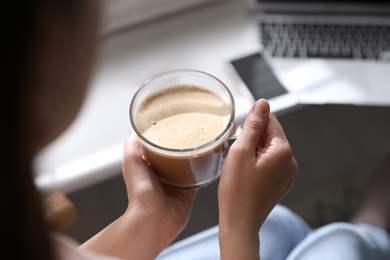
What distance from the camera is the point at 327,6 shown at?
1125 millimetres

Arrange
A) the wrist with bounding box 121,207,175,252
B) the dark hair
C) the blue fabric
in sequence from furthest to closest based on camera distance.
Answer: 1. the blue fabric
2. the wrist with bounding box 121,207,175,252
3. the dark hair

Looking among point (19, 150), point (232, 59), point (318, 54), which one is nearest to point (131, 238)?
point (19, 150)

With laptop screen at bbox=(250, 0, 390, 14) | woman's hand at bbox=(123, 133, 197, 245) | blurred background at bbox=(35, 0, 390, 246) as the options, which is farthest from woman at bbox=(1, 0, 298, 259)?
laptop screen at bbox=(250, 0, 390, 14)

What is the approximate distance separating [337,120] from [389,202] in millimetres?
502

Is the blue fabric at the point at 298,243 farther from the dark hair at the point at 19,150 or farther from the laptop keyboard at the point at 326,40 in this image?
the dark hair at the point at 19,150

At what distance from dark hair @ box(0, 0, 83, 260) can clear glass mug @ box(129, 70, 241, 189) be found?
0.26 metres

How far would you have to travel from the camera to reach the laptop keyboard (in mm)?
1056

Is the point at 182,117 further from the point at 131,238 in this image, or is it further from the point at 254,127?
the point at 131,238

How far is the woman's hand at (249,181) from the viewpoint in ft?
2.12

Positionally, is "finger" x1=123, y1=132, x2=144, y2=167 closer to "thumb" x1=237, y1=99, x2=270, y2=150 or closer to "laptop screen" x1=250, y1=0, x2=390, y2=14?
"thumb" x1=237, y1=99, x2=270, y2=150

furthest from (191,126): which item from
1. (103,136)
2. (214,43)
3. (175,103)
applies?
(214,43)

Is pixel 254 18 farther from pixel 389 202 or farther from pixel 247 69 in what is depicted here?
pixel 389 202

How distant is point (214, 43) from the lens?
110 centimetres

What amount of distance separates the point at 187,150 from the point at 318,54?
57 cm
